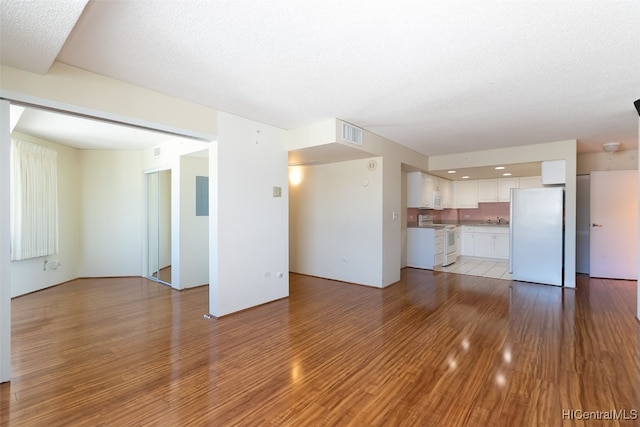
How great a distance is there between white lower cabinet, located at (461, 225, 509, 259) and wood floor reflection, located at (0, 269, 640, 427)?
3.07 meters

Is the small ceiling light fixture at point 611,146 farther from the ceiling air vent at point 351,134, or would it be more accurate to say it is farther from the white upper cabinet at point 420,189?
the ceiling air vent at point 351,134

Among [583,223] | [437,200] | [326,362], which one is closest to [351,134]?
[326,362]

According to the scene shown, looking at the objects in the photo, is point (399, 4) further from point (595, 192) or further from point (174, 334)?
point (595, 192)

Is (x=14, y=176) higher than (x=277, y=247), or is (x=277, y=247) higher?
(x=14, y=176)

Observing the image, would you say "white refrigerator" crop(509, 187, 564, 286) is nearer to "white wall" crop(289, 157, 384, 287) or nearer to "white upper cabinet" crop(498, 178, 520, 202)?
"white upper cabinet" crop(498, 178, 520, 202)

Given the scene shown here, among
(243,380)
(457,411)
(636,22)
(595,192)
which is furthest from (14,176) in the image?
(595,192)

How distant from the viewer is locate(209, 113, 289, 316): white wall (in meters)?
3.62

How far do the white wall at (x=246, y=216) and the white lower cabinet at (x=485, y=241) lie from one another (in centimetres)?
566

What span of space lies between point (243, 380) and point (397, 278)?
3727 millimetres

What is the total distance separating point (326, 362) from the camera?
2.56 m

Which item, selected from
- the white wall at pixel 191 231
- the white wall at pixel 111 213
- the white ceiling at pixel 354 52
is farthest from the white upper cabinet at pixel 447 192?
the white wall at pixel 111 213

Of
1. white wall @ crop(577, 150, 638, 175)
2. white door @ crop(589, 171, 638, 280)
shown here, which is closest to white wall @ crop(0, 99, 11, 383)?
white door @ crop(589, 171, 638, 280)

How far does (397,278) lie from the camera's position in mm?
5422

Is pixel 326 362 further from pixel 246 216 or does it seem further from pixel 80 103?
pixel 80 103
